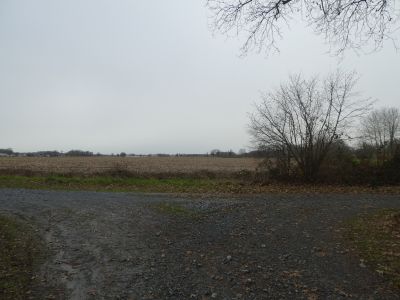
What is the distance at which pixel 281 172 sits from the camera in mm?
23812

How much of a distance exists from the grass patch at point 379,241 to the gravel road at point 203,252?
10.5 inches

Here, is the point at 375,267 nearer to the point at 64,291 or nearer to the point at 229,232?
A: the point at 229,232

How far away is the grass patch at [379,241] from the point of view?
7.06 meters

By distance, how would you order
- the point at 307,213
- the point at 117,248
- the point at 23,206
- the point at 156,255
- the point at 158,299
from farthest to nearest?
the point at 23,206, the point at 307,213, the point at 117,248, the point at 156,255, the point at 158,299

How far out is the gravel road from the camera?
260 inches

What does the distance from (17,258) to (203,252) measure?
158 inches

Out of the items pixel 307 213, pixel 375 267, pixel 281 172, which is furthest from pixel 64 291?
pixel 281 172

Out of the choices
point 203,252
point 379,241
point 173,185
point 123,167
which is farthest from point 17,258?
point 123,167

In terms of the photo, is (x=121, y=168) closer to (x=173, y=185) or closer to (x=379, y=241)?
(x=173, y=185)

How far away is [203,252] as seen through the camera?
860 cm

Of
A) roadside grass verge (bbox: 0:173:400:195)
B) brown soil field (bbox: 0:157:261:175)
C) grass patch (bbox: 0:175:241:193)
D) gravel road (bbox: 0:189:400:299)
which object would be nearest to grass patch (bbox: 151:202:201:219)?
gravel road (bbox: 0:189:400:299)

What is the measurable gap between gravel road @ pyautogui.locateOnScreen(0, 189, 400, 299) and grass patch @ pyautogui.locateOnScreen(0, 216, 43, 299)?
273 millimetres

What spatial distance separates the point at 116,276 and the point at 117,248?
180cm

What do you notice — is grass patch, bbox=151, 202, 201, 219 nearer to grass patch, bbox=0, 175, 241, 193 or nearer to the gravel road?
the gravel road
